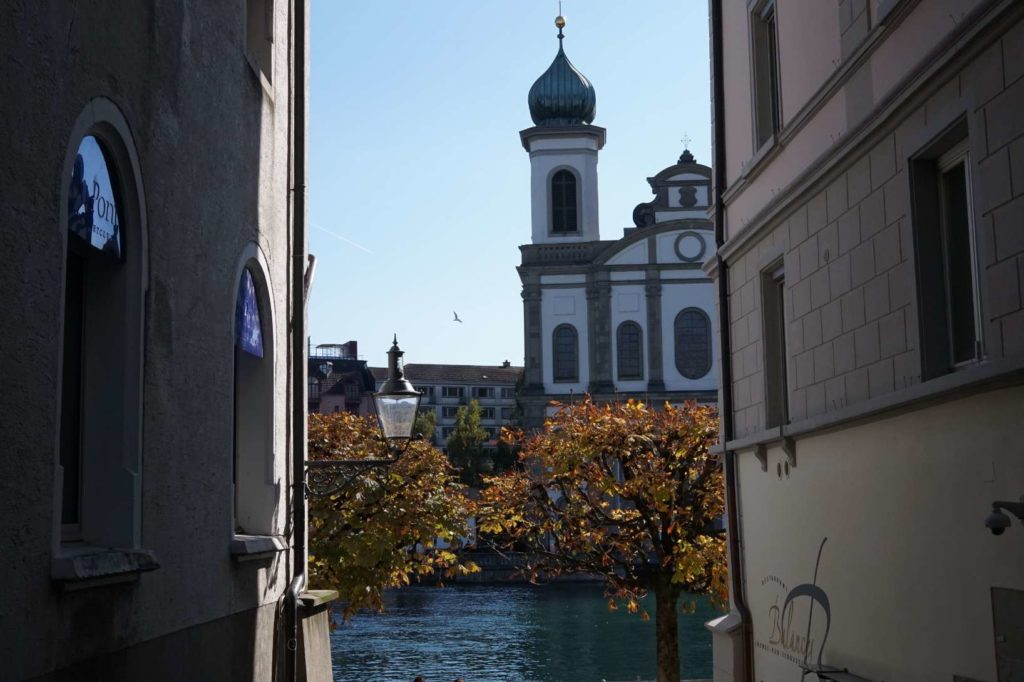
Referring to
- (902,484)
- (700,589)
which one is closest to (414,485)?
(700,589)

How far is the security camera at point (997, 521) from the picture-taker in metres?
6.89

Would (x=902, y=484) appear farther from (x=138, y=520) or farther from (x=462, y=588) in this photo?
A: (x=462, y=588)

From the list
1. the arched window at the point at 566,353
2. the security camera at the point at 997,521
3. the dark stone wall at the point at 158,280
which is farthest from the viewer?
the arched window at the point at 566,353

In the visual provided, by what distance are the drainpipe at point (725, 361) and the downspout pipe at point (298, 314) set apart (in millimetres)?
4274

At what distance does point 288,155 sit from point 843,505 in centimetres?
534

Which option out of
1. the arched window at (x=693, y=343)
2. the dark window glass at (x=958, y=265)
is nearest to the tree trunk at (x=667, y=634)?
the dark window glass at (x=958, y=265)

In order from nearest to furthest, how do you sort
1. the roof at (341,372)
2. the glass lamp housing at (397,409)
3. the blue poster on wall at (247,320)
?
the blue poster on wall at (247,320), the glass lamp housing at (397,409), the roof at (341,372)

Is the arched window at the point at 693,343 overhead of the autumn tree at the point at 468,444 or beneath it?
overhead

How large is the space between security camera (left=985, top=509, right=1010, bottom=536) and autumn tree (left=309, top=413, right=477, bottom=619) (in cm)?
1262

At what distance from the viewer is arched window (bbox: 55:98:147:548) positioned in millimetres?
7027

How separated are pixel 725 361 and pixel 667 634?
9.20m

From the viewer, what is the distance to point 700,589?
22953 mm

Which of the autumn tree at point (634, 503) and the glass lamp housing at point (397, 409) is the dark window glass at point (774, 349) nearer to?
the glass lamp housing at point (397, 409)

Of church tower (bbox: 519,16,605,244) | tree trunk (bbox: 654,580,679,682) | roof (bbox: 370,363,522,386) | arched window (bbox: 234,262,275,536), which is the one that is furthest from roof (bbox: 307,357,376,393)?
arched window (bbox: 234,262,275,536)
